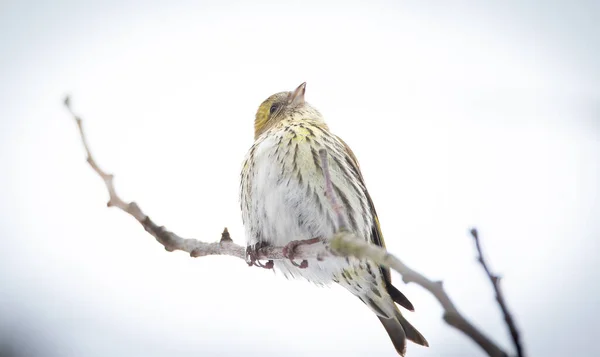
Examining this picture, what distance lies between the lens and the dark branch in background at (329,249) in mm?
1411

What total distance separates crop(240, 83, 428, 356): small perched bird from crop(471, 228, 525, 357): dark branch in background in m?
2.86

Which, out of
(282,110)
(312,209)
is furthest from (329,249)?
(282,110)

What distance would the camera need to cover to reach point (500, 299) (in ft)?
4.77

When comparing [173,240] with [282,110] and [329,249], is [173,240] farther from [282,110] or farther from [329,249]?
[282,110]

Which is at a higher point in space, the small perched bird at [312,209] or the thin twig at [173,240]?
the small perched bird at [312,209]

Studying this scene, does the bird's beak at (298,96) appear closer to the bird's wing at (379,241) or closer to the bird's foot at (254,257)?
the bird's wing at (379,241)

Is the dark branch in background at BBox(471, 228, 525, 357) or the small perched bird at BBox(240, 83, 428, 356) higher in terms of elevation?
the small perched bird at BBox(240, 83, 428, 356)

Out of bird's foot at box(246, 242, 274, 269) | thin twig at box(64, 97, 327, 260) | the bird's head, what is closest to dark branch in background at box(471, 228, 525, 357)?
thin twig at box(64, 97, 327, 260)

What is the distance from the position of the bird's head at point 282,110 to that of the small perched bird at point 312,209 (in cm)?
75

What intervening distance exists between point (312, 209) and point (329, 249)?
61.2 inches

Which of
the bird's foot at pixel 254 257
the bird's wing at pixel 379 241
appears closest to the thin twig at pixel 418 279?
the bird's foot at pixel 254 257

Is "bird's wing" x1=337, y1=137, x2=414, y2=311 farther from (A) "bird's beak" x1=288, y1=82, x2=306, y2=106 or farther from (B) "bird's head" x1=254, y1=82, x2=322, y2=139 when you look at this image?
(A) "bird's beak" x1=288, y1=82, x2=306, y2=106

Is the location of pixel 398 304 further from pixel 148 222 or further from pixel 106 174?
pixel 106 174

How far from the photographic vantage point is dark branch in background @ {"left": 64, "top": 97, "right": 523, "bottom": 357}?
4.63 feet
